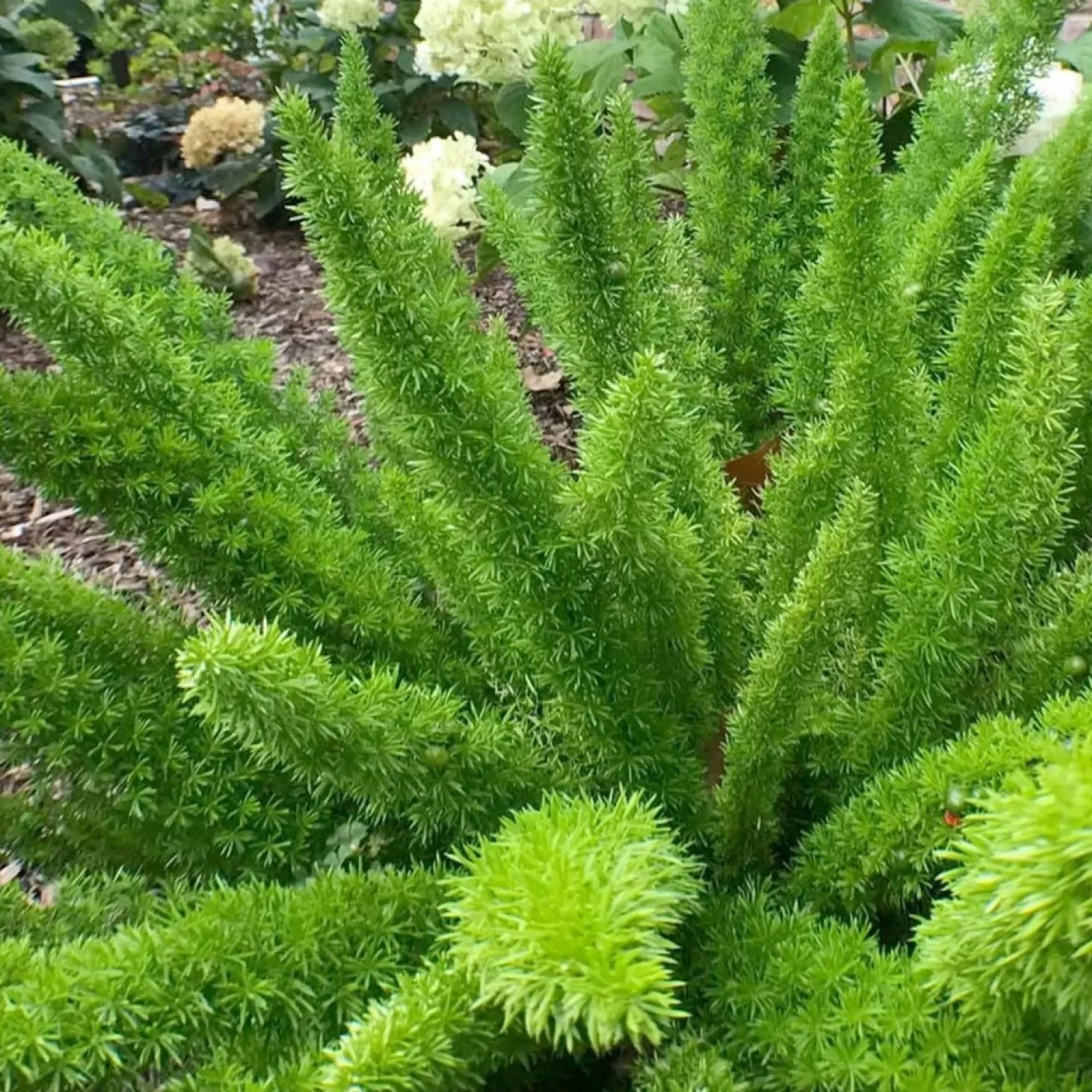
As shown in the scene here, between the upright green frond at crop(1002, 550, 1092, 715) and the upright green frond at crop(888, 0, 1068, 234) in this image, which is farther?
the upright green frond at crop(888, 0, 1068, 234)

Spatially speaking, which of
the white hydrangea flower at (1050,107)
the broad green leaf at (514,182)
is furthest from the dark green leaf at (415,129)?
the white hydrangea flower at (1050,107)

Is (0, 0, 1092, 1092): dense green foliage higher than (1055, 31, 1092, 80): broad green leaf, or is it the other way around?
(1055, 31, 1092, 80): broad green leaf

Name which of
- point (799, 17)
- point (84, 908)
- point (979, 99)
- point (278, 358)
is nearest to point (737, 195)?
point (979, 99)

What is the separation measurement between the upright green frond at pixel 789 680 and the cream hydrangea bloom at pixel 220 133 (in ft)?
7.06

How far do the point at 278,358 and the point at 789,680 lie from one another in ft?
4.21

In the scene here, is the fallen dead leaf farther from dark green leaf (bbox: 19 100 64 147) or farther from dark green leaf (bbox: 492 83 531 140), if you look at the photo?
dark green leaf (bbox: 19 100 64 147)

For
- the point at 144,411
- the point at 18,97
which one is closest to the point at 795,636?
the point at 144,411

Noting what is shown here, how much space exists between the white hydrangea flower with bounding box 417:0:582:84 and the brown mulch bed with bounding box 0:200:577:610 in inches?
12.8

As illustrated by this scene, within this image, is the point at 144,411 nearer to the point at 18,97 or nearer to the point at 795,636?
the point at 795,636

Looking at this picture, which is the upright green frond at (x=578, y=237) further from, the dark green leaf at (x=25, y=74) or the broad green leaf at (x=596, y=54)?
the dark green leaf at (x=25, y=74)

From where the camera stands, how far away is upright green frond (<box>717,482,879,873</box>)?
19.8 inches

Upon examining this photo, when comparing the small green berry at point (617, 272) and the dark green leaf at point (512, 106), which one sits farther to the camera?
the dark green leaf at point (512, 106)

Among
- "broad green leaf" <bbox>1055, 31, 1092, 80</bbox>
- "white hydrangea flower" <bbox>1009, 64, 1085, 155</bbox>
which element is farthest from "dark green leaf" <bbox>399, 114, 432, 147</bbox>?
"white hydrangea flower" <bbox>1009, 64, 1085, 155</bbox>

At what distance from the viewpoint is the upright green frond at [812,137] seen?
896 mm
